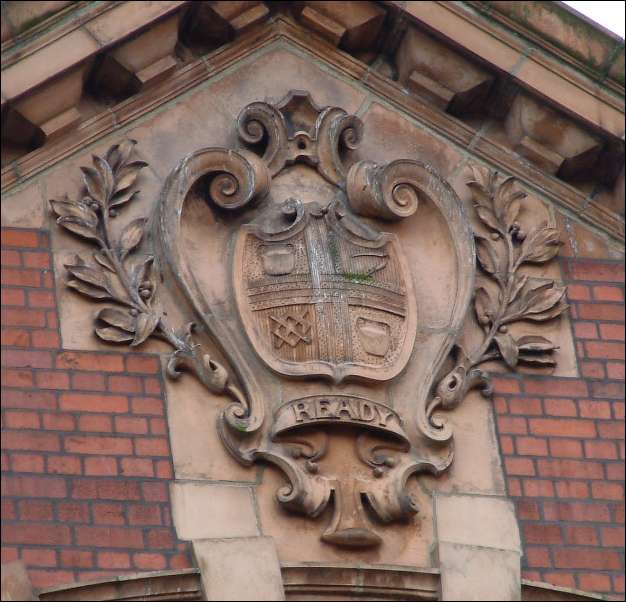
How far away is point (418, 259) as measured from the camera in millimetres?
12516

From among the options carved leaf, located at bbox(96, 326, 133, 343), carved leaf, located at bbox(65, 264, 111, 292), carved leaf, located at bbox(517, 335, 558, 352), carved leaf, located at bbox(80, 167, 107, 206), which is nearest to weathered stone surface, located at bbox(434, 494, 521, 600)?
carved leaf, located at bbox(517, 335, 558, 352)

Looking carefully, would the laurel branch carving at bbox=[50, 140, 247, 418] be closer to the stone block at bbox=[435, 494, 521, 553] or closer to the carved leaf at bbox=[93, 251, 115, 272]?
the carved leaf at bbox=[93, 251, 115, 272]

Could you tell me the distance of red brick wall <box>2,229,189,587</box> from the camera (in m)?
11.3

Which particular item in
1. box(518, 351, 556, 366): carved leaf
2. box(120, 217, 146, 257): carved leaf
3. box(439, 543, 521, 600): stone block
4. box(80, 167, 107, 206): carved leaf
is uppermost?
box(80, 167, 107, 206): carved leaf

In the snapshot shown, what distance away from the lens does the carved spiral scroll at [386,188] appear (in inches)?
492

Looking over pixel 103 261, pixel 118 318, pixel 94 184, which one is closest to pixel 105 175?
pixel 94 184

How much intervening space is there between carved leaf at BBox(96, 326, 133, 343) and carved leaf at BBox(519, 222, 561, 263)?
2032 millimetres

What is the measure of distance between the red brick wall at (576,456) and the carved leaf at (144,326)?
1.66 metres

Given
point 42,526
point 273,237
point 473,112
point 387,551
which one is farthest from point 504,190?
point 42,526

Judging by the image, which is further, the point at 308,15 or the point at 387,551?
the point at 308,15

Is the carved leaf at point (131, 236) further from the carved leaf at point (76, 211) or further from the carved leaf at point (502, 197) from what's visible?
the carved leaf at point (502, 197)

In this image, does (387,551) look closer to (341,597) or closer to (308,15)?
(341,597)

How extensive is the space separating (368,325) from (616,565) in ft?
5.18

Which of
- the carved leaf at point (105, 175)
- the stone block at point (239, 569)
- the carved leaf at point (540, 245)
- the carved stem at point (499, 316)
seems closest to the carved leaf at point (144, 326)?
the carved leaf at point (105, 175)
